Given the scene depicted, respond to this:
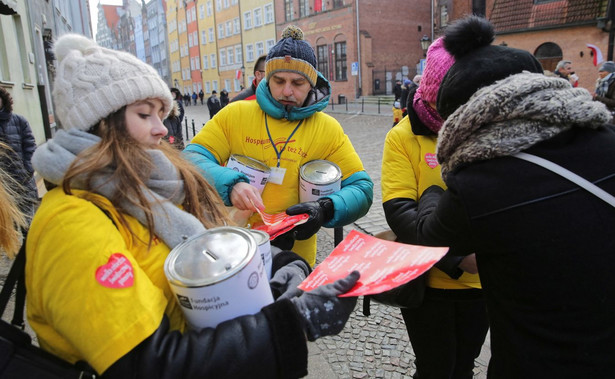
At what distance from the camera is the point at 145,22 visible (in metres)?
75.6

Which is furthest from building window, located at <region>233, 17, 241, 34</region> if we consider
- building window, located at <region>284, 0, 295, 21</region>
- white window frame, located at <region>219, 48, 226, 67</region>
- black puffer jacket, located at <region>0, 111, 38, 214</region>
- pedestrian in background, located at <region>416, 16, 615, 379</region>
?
pedestrian in background, located at <region>416, 16, 615, 379</region>

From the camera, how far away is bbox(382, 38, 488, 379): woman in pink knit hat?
6.31ft

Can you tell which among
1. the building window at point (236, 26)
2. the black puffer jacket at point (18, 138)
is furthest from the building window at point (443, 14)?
the black puffer jacket at point (18, 138)

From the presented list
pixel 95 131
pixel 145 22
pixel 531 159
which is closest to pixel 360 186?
pixel 531 159

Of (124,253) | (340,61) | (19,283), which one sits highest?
(340,61)

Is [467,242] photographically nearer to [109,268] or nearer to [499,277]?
[499,277]

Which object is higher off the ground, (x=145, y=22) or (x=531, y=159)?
(x=145, y=22)

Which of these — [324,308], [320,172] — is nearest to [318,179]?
[320,172]

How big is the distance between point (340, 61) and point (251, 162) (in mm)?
33601

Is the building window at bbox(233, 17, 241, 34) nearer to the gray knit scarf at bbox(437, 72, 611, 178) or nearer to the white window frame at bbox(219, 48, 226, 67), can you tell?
the white window frame at bbox(219, 48, 226, 67)

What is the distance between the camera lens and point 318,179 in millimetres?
2266

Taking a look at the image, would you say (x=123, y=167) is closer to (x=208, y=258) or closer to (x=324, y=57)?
(x=208, y=258)

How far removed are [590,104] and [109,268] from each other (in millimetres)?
1338

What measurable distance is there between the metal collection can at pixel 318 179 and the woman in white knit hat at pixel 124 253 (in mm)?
838
